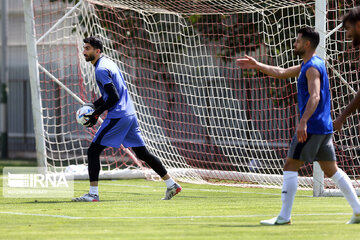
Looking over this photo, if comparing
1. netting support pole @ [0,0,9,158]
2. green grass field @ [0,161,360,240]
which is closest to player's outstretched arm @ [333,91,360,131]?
green grass field @ [0,161,360,240]

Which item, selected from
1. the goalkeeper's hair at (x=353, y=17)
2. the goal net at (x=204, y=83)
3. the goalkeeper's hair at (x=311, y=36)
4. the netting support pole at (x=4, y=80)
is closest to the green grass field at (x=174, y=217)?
the goalkeeper's hair at (x=311, y=36)

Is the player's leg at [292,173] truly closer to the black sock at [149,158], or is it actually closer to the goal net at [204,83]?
the black sock at [149,158]

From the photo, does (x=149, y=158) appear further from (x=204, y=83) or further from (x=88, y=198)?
(x=204, y=83)

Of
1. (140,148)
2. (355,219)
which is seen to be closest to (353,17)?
(355,219)

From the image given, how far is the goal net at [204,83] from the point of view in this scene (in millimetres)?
13867

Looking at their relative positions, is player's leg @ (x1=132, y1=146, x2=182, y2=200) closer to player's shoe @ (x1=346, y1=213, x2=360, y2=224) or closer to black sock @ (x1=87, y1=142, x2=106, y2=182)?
black sock @ (x1=87, y1=142, x2=106, y2=182)

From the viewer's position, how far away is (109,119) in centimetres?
1016

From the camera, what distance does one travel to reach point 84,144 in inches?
873

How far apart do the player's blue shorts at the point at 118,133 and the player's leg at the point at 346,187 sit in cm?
313

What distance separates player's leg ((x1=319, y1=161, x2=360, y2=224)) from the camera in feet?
24.8

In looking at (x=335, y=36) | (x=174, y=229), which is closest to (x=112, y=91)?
(x=174, y=229)

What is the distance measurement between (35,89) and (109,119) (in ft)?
13.3

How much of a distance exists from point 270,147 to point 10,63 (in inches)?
578

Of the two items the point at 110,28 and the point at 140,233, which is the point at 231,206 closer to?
the point at 140,233
